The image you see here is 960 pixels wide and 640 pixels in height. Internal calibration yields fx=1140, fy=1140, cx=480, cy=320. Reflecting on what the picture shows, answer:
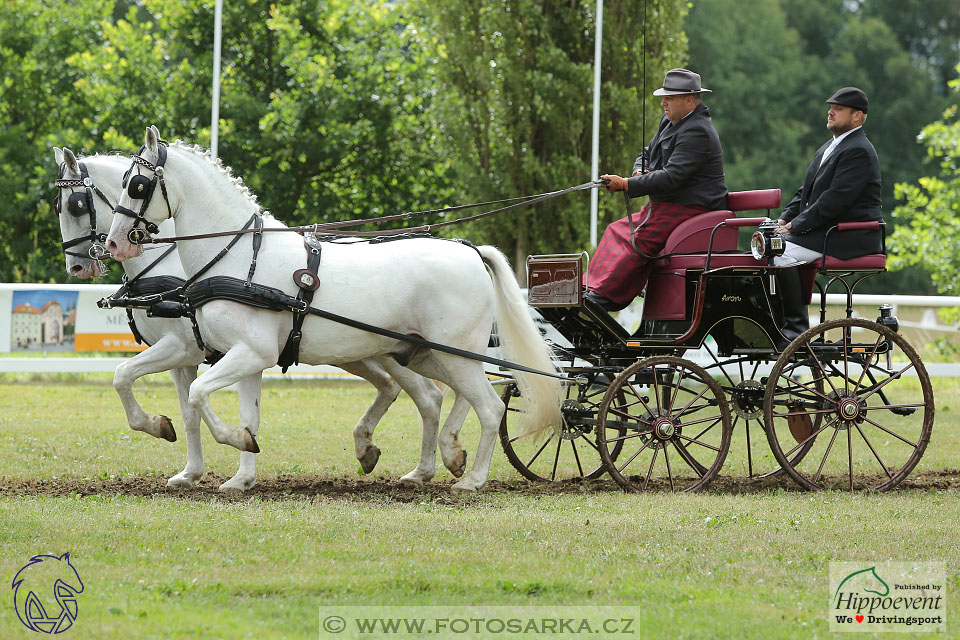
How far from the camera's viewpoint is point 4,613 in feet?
13.4

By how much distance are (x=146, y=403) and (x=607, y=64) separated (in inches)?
321

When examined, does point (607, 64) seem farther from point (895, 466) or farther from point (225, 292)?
point (225, 292)

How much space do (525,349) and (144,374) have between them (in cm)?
235

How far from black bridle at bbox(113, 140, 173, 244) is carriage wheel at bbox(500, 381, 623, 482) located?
2.49 meters

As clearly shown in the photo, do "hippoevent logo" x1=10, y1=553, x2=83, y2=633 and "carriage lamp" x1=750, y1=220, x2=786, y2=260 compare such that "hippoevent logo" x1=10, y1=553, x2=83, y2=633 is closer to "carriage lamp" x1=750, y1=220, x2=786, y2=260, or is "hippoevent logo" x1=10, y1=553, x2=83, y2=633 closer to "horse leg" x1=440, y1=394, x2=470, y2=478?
"horse leg" x1=440, y1=394, x2=470, y2=478

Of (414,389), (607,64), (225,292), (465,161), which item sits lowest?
(414,389)

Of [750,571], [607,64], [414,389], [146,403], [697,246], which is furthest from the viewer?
[607,64]

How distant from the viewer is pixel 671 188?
7043 millimetres

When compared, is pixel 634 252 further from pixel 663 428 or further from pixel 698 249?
pixel 663 428

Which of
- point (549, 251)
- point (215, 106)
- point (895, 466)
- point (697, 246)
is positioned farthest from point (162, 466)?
point (549, 251)

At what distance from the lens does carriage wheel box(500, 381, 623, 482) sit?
7.27 meters

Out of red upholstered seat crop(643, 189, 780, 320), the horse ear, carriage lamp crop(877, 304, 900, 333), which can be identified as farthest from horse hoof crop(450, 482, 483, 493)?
the horse ear

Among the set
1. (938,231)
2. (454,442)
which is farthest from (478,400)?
(938,231)

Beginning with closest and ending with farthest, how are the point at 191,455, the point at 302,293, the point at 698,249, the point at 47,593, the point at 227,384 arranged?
the point at 47,593, the point at 227,384, the point at 302,293, the point at 698,249, the point at 191,455
